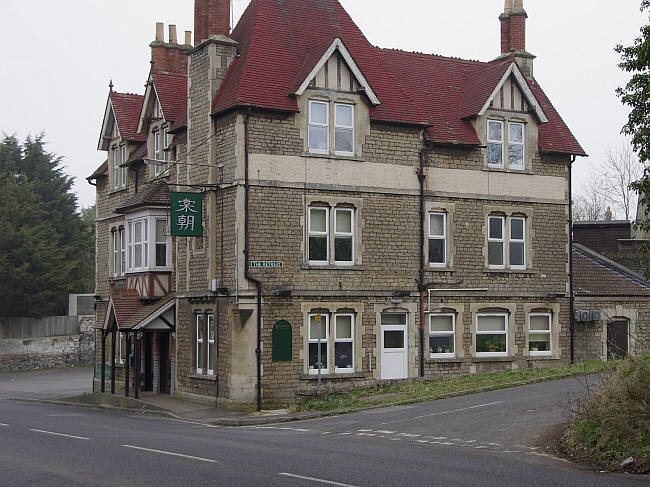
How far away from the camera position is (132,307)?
108 ft

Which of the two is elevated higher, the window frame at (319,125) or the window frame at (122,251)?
the window frame at (319,125)

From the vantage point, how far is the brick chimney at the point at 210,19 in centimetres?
3008

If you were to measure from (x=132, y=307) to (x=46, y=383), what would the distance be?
15.7 metres

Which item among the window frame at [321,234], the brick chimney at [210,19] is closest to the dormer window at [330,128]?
the window frame at [321,234]

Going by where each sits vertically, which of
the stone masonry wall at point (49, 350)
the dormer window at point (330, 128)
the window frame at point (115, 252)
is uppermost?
the dormer window at point (330, 128)

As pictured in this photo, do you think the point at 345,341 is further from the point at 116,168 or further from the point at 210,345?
the point at 116,168

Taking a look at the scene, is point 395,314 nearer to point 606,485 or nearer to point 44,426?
point 44,426

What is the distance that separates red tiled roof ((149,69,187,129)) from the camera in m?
32.8

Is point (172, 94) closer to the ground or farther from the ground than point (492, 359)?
farther from the ground

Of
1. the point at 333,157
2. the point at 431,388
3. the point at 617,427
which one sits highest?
the point at 333,157

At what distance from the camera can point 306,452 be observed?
16.6 m

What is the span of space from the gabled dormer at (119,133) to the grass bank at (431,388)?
14798mm

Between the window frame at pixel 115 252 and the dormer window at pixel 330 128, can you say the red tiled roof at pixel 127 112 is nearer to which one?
the window frame at pixel 115 252

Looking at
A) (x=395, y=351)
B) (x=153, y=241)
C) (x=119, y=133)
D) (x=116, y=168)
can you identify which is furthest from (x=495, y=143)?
(x=116, y=168)
